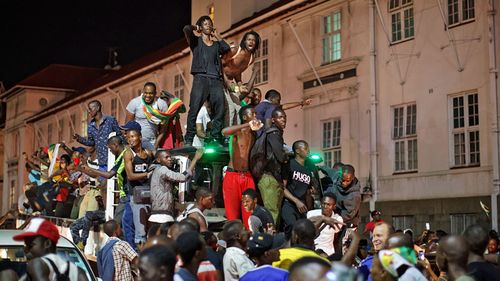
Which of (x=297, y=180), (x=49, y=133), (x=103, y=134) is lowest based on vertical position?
A: (x=297, y=180)

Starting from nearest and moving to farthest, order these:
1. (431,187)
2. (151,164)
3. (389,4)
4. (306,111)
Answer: (151,164) → (431,187) → (389,4) → (306,111)

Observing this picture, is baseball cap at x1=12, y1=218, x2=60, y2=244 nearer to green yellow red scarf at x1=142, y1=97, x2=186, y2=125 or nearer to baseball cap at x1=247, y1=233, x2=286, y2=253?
baseball cap at x1=247, y1=233, x2=286, y2=253

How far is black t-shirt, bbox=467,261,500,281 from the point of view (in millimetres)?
6559

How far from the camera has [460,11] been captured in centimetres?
2470

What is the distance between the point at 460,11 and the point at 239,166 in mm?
14230

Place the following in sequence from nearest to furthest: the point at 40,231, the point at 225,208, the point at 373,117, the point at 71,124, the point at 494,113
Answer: the point at 40,231 < the point at 225,208 < the point at 494,113 < the point at 373,117 < the point at 71,124

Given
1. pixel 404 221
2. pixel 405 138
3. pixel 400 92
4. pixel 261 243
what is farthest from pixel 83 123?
pixel 261 243

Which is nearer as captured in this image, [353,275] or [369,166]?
[353,275]

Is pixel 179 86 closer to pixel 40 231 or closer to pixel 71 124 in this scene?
pixel 71 124

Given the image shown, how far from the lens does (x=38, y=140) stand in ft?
208

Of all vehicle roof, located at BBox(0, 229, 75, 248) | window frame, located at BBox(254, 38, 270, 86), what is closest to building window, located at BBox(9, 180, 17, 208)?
window frame, located at BBox(254, 38, 270, 86)

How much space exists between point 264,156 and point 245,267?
191 inches

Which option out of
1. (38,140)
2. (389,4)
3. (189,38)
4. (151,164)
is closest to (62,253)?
(151,164)

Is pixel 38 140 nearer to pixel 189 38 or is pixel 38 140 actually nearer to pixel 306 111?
pixel 306 111
